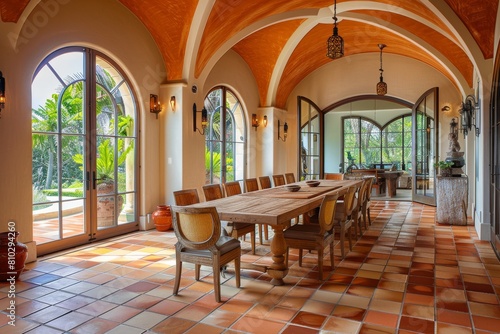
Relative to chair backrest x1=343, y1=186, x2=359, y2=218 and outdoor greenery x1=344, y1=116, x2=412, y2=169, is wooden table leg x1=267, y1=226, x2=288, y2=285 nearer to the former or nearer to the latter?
chair backrest x1=343, y1=186, x2=359, y2=218

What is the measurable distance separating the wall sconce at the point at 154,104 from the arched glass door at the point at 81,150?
298 millimetres

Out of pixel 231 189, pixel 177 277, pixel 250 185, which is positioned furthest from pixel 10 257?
pixel 250 185

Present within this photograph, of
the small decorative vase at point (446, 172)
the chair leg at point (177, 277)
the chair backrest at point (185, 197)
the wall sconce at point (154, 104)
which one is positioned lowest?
the chair leg at point (177, 277)

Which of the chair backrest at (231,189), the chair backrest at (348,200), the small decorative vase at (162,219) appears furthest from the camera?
the small decorative vase at (162,219)

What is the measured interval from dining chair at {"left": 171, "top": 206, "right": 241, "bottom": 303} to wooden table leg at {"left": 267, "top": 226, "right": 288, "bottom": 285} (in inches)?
18.7

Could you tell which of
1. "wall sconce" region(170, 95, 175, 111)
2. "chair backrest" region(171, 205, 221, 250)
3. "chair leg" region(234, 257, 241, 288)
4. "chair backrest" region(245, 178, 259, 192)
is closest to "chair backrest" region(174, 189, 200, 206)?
"chair backrest" region(171, 205, 221, 250)

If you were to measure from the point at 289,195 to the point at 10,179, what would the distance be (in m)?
3.15

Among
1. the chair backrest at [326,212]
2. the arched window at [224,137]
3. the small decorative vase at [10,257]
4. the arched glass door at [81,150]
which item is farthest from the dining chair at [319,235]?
the arched window at [224,137]

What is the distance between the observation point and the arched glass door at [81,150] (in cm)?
461

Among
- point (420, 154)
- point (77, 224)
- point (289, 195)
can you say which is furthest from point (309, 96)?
point (77, 224)

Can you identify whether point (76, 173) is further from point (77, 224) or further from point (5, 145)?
point (5, 145)

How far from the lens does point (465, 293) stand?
3375 mm

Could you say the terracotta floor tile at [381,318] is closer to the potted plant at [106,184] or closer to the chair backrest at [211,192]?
the chair backrest at [211,192]

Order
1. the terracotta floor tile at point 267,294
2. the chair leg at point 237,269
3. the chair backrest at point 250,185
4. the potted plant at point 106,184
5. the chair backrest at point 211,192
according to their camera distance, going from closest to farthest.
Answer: the terracotta floor tile at point 267,294 → the chair leg at point 237,269 → the chair backrest at point 211,192 → the potted plant at point 106,184 → the chair backrest at point 250,185
